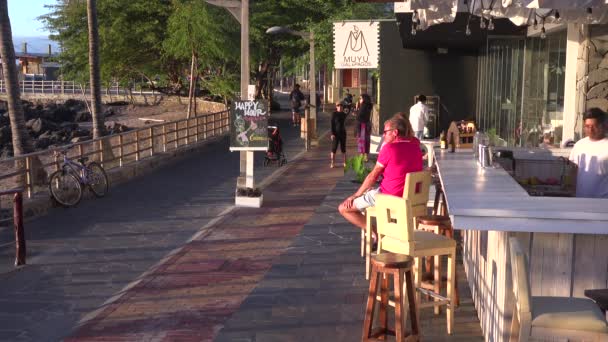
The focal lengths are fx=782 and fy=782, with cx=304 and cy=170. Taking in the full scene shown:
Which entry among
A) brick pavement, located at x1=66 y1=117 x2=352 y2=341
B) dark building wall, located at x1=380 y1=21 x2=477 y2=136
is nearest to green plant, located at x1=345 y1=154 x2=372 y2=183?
brick pavement, located at x1=66 y1=117 x2=352 y2=341

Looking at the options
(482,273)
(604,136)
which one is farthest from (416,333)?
(604,136)

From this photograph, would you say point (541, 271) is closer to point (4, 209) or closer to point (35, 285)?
point (35, 285)

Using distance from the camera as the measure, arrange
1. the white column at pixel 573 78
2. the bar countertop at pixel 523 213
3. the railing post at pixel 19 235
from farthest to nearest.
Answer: the white column at pixel 573 78 → the railing post at pixel 19 235 → the bar countertop at pixel 523 213

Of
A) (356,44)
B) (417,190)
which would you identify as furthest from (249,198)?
(356,44)

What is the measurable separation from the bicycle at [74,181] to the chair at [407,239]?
8.48 m

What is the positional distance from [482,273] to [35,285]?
4.98 meters

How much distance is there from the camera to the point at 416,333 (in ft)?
19.8

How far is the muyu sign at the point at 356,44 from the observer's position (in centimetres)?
2006

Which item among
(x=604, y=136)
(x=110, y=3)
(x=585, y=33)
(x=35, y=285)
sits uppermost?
(x=110, y=3)

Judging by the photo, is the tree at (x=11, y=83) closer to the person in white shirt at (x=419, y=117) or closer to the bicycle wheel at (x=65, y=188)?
the bicycle wheel at (x=65, y=188)

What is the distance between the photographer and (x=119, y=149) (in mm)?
17797

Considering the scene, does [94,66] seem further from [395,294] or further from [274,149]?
[395,294]

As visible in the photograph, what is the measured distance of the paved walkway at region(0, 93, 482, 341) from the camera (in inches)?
271

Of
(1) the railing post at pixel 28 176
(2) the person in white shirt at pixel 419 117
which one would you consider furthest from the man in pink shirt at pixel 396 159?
(2) the person in white shirt at pixel 419 117
